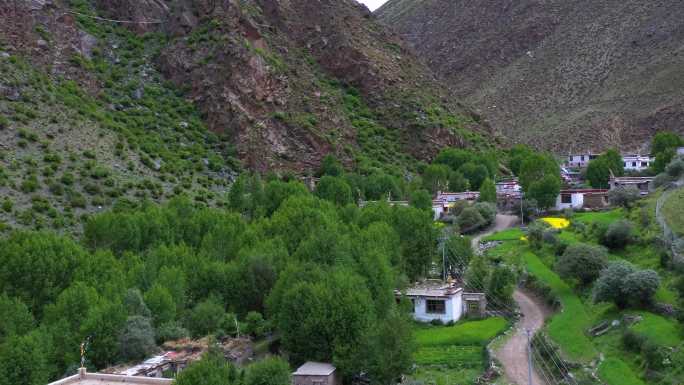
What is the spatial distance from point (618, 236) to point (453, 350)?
15.3m

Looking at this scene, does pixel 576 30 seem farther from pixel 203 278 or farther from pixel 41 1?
pixel 203 278

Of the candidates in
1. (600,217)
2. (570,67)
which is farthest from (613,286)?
(570,67)

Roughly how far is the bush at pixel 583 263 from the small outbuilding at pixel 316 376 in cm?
1733

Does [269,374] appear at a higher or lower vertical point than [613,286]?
lower

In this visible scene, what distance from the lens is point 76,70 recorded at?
78.9m

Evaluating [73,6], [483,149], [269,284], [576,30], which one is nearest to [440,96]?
[483,149]

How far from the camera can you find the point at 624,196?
64.6 meters

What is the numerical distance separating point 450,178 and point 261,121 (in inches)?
825

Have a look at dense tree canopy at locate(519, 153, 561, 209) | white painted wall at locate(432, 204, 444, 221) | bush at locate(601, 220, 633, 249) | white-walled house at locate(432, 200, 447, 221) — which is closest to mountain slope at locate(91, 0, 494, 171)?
white-walled house at locate(432, 200, 447, 221)

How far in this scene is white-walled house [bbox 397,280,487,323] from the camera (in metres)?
44.9

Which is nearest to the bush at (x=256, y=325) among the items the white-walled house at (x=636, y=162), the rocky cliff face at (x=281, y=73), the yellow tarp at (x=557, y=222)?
the yellow tarp at (x=557, y=222)

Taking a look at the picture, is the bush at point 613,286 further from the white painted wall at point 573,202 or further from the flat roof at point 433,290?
the white painted wall at point 573,202

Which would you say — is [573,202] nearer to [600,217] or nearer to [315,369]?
[600,217]

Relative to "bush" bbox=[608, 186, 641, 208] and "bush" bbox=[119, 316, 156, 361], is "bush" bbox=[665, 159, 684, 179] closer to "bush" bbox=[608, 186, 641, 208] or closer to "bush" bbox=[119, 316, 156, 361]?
"bush" bbox=[608, 186, 641, 208]
